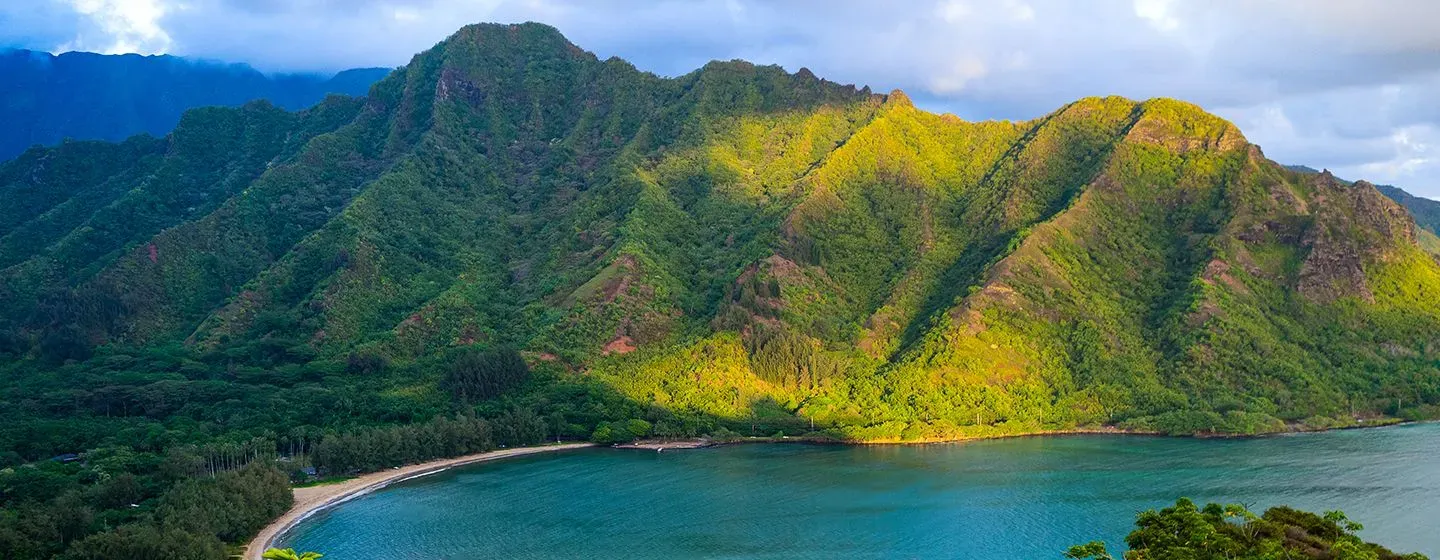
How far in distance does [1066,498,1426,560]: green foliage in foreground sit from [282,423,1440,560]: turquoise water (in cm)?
2045

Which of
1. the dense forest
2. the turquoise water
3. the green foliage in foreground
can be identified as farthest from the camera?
the dense forest

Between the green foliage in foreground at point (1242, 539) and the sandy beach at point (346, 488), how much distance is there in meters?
70.0

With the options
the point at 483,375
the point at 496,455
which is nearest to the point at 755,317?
the point at 483,375

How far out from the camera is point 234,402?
13725 centimetres

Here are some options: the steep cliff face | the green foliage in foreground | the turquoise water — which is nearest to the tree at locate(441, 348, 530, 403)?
the steep cliff face

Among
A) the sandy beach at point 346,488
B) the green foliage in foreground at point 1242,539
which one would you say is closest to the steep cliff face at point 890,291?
the sandy beach at point 346,488

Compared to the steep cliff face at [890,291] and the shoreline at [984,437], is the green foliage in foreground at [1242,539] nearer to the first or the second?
the shoreline at [984,437]

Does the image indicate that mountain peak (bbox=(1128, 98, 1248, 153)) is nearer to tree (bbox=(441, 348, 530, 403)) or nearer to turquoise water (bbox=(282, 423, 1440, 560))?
turquoise water (bbox=(282, 423, 1440, 560))

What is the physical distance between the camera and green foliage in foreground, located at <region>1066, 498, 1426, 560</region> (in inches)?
2359

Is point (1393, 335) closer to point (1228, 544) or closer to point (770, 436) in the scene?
point (770, 436)

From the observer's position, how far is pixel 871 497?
109250mm

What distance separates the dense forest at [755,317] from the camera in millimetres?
141625

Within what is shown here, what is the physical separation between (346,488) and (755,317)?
217ft

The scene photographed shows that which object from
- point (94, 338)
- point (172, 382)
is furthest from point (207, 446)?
point (94, 338)
